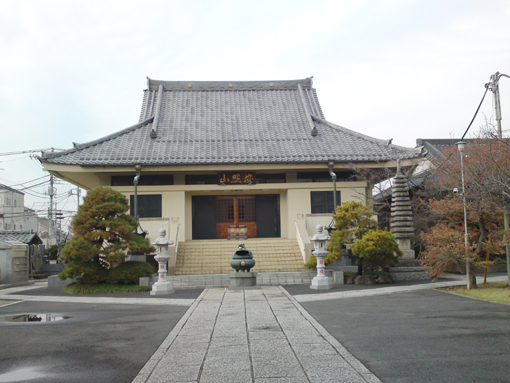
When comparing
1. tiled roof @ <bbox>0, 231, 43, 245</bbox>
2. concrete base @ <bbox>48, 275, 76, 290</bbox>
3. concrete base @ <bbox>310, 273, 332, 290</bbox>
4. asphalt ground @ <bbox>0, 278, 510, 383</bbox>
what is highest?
tiled roof @ <bbox>0, 231, 43, 245</bbox>

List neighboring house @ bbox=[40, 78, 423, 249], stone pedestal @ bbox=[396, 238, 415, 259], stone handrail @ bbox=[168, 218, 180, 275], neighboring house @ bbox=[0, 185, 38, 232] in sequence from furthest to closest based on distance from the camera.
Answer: neighboring house @ bbox=[0, 185, 38, 232] < neighboring house @ bbox=[40, 78, 423, 249] < stone handrail @ bbox=[168, 218, 180, 275] < stone pedestal @ bbox=[396, 238, 415, 259]

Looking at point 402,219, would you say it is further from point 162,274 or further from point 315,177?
point 162,274

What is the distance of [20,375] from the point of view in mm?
5176

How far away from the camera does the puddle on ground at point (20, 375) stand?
5.01 m

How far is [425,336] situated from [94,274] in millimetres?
12219

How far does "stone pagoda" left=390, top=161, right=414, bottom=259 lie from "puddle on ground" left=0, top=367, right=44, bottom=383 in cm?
1467

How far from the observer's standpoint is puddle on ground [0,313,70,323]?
31.0 feet

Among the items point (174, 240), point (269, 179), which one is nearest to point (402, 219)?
point (269, 179)

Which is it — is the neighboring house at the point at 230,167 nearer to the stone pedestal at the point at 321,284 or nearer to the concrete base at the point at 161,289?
the stone pedestal at the point at 321,284

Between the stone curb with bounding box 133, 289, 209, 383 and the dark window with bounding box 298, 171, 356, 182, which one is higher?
the dark window with bounding box 298, 171, 356, 182

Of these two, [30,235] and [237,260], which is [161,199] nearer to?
[237,260]

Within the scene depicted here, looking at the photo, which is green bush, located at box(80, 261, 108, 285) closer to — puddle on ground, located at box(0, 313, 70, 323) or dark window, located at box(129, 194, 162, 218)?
puddle on ground, located at box(0, 313, 70, 323)

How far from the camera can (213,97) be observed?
2755 cm

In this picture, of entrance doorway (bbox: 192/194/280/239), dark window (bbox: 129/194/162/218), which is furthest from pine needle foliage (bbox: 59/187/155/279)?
entrance doorway (bbox: 192/194/280/239)
